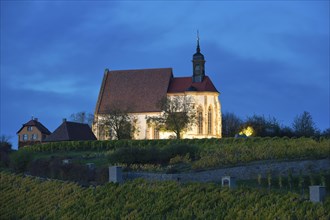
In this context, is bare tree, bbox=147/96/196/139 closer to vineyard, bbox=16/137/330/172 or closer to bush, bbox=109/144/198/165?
vineyard, bbox=16/137/330/172

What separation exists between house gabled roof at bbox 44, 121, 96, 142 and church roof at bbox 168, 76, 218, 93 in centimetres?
1024

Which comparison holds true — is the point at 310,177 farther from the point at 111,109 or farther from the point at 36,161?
the point at 111,109

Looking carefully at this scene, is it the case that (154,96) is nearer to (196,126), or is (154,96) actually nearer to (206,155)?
(196,126)

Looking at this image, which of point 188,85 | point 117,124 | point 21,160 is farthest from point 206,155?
point 188,85

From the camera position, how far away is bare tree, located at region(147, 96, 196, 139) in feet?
191

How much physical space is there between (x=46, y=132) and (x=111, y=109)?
14386 millimetres

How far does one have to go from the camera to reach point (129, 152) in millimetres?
34625

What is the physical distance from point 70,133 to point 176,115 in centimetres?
980

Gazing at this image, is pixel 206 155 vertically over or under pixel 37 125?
under

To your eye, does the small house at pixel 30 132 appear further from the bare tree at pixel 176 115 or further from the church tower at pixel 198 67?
the church tower at pixel 198 67

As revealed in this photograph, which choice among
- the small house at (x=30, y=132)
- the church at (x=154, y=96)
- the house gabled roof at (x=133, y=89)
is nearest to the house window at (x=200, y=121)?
the church at (x=154, y=96)

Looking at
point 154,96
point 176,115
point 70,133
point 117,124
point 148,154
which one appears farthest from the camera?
point 154,96

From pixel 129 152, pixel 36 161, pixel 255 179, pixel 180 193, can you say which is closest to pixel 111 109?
pixel 36 161

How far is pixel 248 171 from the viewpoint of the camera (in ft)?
105
